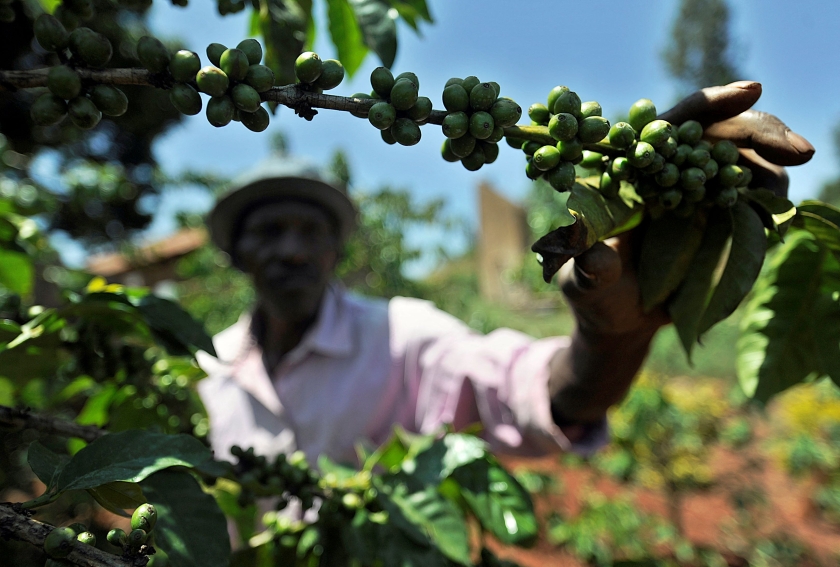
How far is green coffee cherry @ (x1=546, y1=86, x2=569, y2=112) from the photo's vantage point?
758 millimetres

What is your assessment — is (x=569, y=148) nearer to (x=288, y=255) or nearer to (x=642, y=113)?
(x=642, y=113)

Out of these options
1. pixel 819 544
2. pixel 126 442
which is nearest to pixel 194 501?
pixel 126 442

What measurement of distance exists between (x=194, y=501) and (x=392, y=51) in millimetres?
938

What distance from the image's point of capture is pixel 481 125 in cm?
71


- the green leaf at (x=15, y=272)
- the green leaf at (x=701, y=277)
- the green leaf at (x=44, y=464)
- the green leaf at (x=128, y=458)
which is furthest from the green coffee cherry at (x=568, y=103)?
the green leaf at (x=15, y=272)

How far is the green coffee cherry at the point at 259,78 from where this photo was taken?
0.71 m

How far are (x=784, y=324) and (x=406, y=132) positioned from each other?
0.86 m

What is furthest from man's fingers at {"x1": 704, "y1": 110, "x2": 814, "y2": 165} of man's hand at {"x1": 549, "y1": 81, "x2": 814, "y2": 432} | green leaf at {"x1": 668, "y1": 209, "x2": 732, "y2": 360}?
green leaf at {"x1": 668, "y1": 209, "x2": 732, "y2": 360}

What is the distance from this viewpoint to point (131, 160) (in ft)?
29.9

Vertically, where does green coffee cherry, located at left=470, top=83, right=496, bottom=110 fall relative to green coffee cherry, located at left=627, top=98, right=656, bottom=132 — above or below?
below

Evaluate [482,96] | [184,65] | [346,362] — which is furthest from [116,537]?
[346,362]

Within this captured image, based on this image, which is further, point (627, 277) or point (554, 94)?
point (627, 277)

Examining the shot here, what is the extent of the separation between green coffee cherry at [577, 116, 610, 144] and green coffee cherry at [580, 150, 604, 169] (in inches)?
5.3

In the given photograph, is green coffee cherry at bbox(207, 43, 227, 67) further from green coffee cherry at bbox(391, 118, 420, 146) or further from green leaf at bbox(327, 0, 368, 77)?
green leaf at bbox(327, 0, 368, 77)
